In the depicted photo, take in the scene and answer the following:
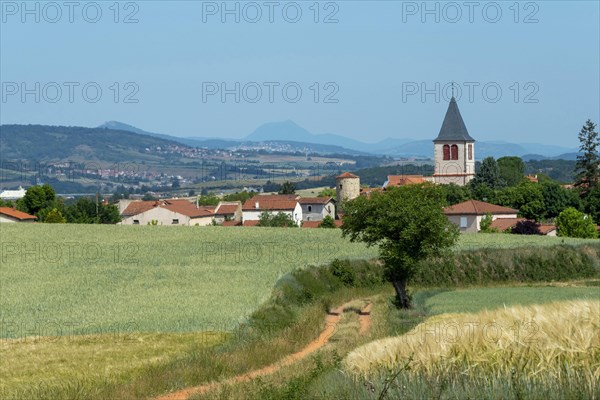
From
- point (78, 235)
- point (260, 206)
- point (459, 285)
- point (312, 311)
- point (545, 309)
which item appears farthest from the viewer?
point (260, 206)

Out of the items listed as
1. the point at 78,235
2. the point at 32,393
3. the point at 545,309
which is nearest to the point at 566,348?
the point at 545,309

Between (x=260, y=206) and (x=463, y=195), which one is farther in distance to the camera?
(x=260, y=206)

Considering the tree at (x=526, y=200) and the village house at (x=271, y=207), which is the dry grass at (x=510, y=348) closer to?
the tree at (x=526, y=200)

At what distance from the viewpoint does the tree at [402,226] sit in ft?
143

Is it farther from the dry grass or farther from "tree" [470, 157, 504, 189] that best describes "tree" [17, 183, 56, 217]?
the dry grass

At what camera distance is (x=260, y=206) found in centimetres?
16450

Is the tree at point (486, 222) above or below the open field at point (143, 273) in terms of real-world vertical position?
below

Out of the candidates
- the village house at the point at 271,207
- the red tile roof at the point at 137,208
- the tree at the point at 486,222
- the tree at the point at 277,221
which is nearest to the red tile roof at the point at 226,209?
the village house at the point at 271,207

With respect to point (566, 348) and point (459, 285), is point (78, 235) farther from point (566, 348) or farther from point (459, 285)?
point (566, 348)

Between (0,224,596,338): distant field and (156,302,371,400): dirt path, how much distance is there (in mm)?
2714

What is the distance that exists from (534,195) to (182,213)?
164 feet

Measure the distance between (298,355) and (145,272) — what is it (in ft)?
75.2

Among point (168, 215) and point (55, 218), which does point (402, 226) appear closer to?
point (55, 218)

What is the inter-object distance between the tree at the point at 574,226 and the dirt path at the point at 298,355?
220 ft
